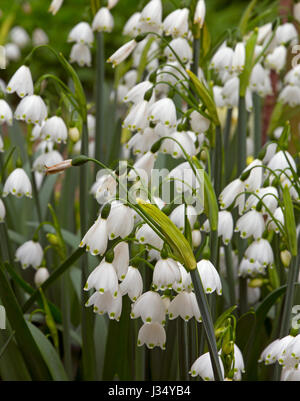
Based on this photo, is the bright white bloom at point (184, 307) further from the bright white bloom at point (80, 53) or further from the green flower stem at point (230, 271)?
the bright white bloom at point (80, 53)

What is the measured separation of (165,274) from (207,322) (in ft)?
0.42

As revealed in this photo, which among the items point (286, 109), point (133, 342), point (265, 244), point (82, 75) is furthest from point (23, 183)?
point (82, 75)

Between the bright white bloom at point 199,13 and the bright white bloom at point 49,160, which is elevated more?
the bright white bloom at point 199,13

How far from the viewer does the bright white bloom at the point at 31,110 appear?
5.88 feet

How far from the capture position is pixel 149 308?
1.40 m

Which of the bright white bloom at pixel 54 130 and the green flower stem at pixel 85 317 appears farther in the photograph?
the bright white bloom at pixel 54 130

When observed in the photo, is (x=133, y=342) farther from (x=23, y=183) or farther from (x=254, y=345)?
(x=23, y=183)

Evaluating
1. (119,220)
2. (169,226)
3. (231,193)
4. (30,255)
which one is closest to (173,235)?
(169,226)

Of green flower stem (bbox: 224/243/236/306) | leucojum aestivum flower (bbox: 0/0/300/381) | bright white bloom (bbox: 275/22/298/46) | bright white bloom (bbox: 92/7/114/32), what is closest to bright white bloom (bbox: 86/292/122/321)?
leucojum aestivum flower (bbox: 0/0/300/381)

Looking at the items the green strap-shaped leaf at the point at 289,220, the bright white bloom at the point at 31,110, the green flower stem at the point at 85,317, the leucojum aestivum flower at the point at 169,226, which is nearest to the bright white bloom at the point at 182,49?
the leucojum aestivum flower at the point at 169,226

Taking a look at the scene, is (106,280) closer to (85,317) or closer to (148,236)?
(148,236)

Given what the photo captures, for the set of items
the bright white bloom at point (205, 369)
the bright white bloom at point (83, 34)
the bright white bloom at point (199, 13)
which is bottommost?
the bright white bloom at point (205, 369)

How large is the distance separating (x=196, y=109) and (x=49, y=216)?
1146 mm

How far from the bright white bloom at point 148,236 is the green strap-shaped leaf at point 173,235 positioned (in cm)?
13
